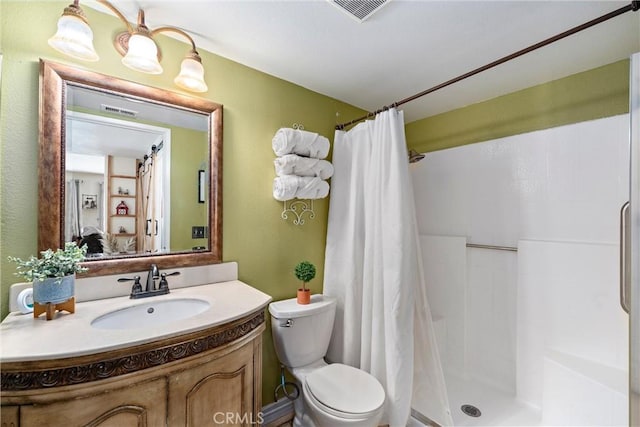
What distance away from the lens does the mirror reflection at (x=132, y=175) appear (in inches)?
46.0

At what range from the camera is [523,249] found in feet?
5.93

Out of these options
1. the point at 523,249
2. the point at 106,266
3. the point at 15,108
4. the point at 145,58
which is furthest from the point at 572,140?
the point at 15,108

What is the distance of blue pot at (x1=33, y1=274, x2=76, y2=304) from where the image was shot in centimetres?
91

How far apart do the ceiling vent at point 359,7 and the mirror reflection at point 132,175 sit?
0.91 metres

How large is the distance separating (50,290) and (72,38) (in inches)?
37.9

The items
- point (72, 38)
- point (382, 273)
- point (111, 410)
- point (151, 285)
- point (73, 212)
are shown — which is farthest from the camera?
point (382, 273)

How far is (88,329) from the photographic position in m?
0.87

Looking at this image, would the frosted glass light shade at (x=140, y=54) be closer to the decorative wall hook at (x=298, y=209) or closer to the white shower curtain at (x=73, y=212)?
the white shower curtain at (x=73, y=212)

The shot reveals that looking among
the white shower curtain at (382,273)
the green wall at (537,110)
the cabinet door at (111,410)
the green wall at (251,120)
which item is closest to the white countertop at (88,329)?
the cabinet door at (111,410)

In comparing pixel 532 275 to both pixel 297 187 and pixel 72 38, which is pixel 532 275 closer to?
pixel 297 187

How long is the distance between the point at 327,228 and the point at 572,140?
65.9 inches

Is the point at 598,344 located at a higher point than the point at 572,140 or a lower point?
lower

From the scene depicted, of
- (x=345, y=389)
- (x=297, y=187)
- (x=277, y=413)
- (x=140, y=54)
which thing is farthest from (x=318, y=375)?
(x=140, y=54)

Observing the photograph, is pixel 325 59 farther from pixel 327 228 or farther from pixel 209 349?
pixel 209 349
